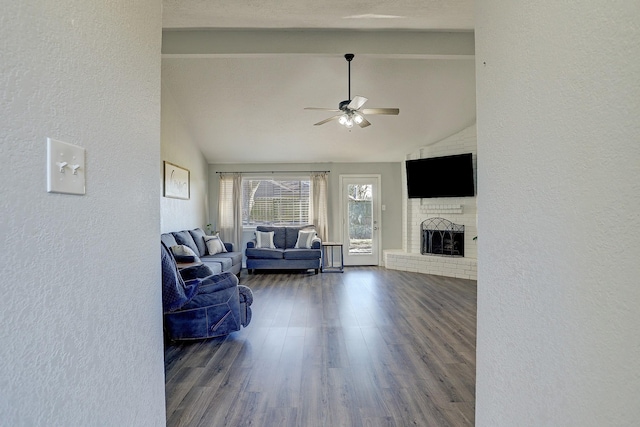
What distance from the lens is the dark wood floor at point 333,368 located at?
1873 millimetres

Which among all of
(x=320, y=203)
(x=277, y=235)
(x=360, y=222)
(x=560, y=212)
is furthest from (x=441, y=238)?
(x=560, y=212)

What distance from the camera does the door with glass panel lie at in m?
7.29

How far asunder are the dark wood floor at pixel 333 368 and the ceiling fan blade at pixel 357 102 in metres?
2.32

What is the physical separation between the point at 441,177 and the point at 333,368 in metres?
4.63

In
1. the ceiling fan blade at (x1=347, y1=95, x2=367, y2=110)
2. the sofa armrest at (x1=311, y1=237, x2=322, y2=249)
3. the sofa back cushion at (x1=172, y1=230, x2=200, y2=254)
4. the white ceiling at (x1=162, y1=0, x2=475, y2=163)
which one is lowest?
the sofa armrest at (x1=311, y1=237, x2=322, y2=249)

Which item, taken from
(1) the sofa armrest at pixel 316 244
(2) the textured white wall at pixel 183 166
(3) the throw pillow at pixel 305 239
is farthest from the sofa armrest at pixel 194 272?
(3) the throw pillow at pixel 305 239

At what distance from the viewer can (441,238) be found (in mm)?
6348

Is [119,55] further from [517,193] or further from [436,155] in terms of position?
[436,155]

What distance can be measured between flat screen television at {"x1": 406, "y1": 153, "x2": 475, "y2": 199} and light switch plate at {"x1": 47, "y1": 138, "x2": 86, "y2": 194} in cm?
592

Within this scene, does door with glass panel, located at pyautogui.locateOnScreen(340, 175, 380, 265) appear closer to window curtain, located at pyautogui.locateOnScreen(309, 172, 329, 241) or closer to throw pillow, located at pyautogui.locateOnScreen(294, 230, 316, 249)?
window curtain, located at pyautogui.locateOnScreen(309, 172, 329, 241)

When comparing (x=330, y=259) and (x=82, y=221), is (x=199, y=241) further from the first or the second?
(x=82, y=221)

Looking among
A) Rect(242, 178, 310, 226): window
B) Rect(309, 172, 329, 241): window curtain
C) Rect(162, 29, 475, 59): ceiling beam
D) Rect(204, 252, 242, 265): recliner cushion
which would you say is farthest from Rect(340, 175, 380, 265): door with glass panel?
Rect(162, 29, 475, 59): ceiling beam

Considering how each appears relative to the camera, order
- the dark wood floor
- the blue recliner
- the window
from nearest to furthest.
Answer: the dark wood floor, the blue recliner, the window

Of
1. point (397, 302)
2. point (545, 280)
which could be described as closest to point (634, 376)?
point (545, 280)
